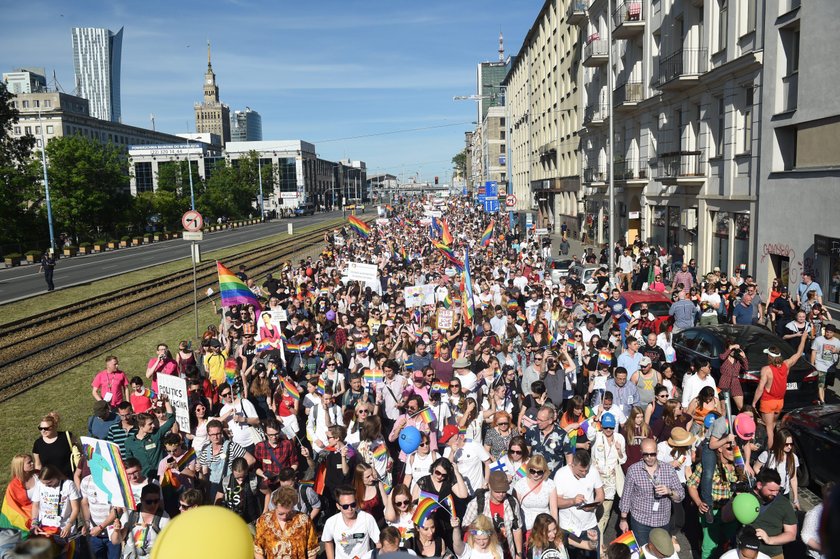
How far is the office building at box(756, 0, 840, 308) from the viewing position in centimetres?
1756

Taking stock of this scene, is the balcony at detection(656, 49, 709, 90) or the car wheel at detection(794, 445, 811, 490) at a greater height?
the balcony at detection(656, 49, 709, 90)

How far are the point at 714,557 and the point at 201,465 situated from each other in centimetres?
527

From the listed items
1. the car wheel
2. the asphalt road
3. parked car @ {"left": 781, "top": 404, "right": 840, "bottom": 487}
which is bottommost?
the asphalt road

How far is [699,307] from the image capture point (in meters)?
16.5

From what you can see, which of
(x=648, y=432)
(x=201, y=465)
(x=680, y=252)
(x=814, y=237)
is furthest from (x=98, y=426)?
(x=680, y=252)

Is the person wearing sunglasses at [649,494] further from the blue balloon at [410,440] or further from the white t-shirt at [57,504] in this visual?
the white t-shirt at [57,504]

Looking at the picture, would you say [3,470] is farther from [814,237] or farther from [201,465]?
[814,237]

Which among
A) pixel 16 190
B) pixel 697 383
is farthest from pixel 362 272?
pixel 16 190

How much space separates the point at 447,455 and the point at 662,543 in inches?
94.7

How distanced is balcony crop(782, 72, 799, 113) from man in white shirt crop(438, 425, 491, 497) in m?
16.6

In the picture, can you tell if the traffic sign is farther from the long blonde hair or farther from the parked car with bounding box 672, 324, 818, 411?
the long blonde hair

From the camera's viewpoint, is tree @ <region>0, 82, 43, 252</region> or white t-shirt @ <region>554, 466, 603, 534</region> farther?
tree @ <region>0, 82, 43, 252</region>

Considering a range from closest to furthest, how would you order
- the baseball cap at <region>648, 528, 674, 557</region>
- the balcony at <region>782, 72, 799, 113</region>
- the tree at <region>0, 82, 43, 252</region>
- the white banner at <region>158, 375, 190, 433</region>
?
the baseball cap at <region>648, 528, 674, 557</region>, the white banner at <region>158, 375, 190, 433</region>, the balcony at <region>782, 72, 799, 113</region>, the tree at <region>0, 82, 43, 252</region>

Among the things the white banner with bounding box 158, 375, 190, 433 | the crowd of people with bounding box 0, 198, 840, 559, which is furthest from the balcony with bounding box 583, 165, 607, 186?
the white banner with bounding box 158, 375, 190, 433
